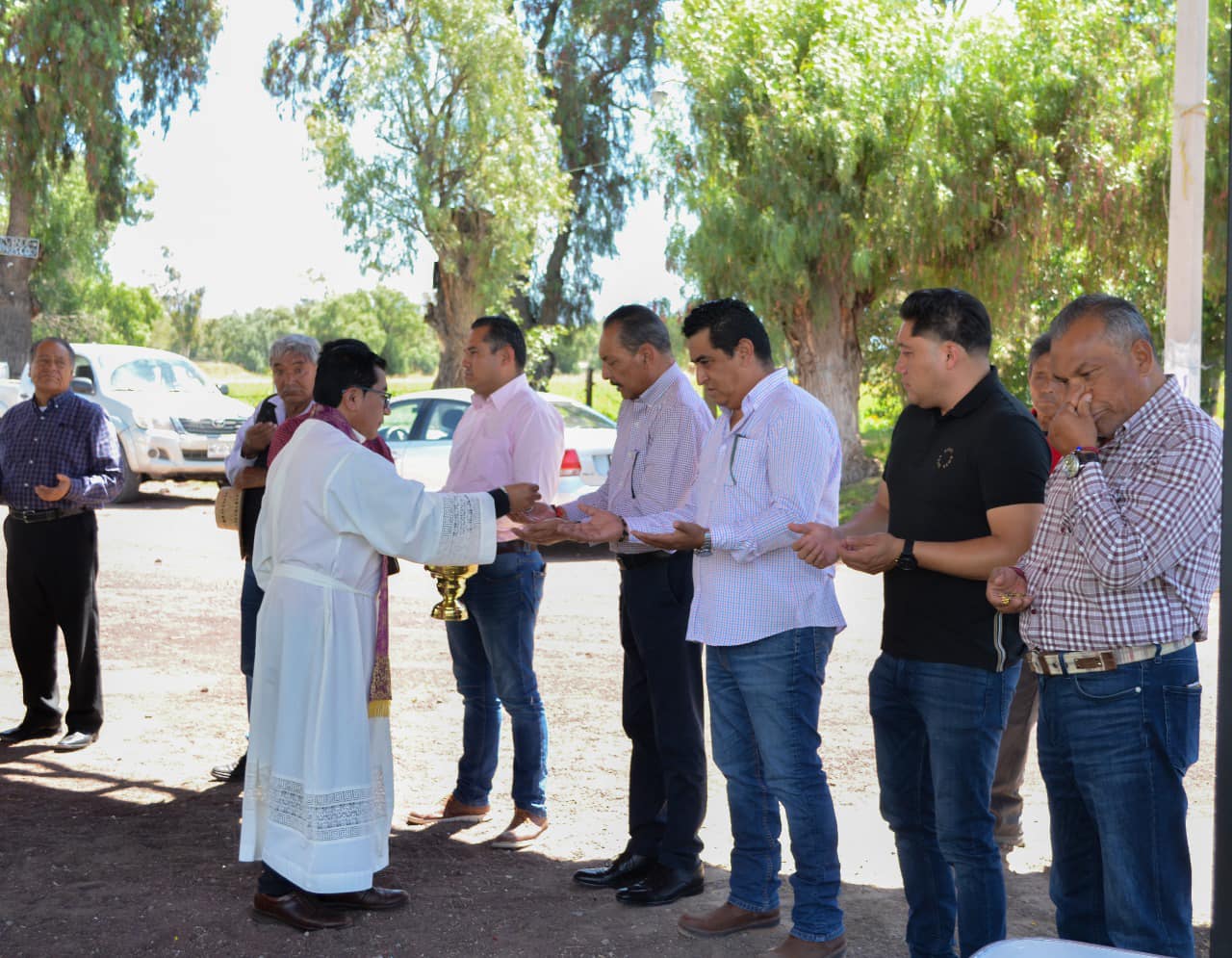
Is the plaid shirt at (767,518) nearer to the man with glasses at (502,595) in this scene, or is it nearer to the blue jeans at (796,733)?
the blue jeans at (796,733)

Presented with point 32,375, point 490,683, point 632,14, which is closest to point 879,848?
point 490,683

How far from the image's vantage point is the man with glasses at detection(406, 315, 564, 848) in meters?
5.77

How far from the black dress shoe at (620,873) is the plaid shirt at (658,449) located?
1.21 metres

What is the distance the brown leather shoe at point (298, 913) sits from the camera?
4.93m

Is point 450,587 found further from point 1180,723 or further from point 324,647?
point 1180,723

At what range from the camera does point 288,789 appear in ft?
16.2

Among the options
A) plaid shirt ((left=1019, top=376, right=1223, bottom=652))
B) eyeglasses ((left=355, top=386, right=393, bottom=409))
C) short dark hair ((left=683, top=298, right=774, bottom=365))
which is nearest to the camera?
plaid shirt ((left=1019, top=376, right=1223, bottom=652))

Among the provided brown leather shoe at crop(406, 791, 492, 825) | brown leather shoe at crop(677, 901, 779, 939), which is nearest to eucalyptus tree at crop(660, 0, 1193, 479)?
brown leather shoe at crop(406, 791, 492, 825)

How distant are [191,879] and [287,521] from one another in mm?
1570

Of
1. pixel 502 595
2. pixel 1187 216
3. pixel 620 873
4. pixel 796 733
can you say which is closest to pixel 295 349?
pixel 502 595

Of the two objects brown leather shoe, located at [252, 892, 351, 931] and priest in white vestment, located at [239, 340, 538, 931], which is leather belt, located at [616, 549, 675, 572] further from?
brown leather shoe, located at [252, 892, 351, 931]

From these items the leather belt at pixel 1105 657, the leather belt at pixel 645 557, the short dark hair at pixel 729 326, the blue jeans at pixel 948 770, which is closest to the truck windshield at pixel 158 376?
the leather belt at pixel 645 557

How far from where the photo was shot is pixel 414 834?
6.02 meters

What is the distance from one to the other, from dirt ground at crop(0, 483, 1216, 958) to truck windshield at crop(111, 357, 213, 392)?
1018cm
